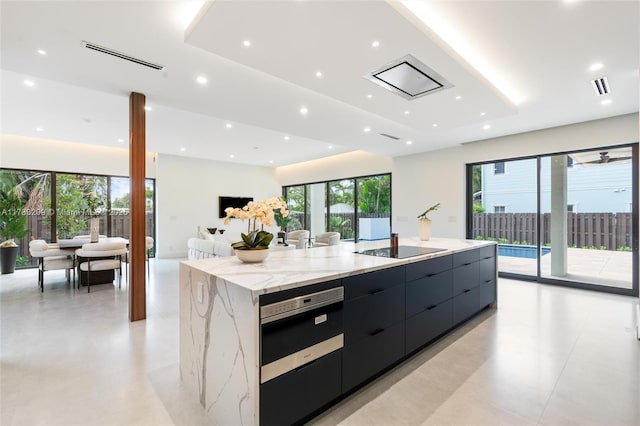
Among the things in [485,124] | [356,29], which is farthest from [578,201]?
[356,29]

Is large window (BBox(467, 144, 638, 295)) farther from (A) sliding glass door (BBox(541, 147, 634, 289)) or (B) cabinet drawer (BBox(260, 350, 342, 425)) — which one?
(B) cabinet drawer (BBox(260, 350, 342, 425))

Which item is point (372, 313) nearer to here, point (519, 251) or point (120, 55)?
point (120, 55)

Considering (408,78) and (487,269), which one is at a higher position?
(408,78)

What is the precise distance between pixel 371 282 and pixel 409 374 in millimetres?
913

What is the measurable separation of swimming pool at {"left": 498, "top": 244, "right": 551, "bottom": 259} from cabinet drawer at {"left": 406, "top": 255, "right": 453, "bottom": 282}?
12.5 ft

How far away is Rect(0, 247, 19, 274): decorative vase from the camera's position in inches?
241

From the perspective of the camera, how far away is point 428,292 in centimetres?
271

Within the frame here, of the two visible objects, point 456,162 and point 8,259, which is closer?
point 8,259

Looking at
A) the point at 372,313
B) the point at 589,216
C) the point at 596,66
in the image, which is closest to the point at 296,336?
the point at 372,313

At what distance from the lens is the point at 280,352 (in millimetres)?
1570

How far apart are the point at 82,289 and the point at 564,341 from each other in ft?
22.6

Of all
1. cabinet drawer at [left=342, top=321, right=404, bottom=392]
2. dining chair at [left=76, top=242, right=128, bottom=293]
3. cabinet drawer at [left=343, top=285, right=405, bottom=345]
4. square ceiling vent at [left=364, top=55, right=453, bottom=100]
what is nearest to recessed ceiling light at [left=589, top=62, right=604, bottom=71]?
square ceiling vent at [left=364, top=55, right=453, bottom=100]

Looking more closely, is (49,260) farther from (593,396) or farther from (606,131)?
(606,131)

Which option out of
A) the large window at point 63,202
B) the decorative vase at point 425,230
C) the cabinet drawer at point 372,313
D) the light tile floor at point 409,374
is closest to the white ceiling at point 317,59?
the decorative vase at point 425,230
